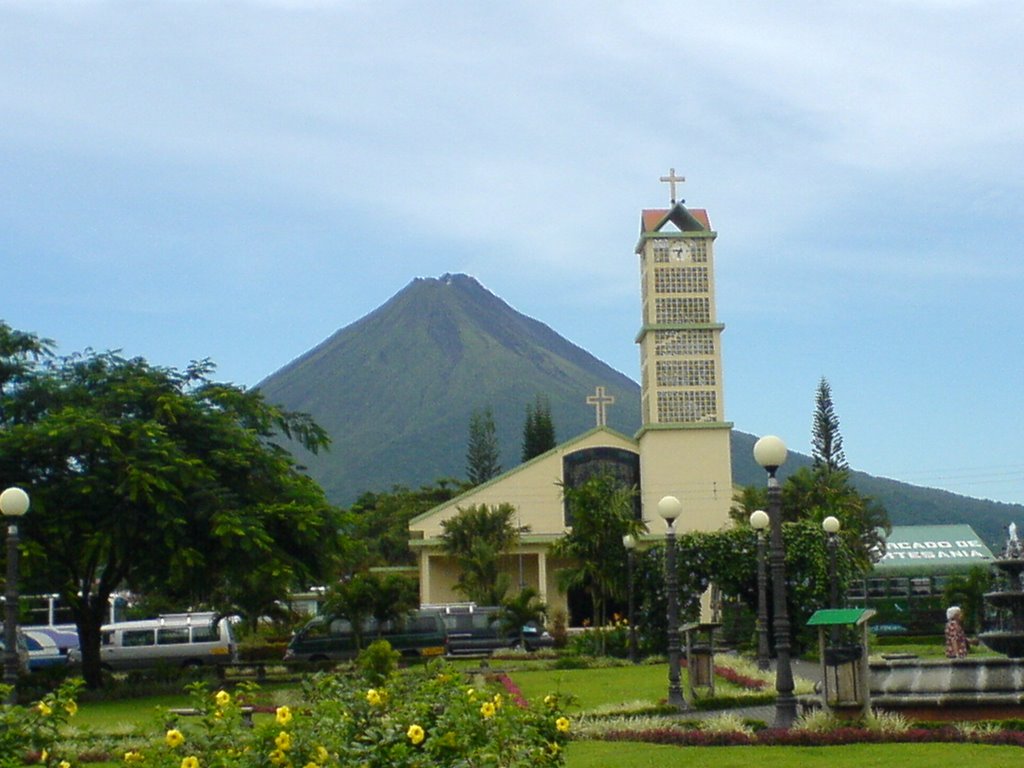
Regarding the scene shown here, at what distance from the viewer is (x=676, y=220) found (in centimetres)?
5228

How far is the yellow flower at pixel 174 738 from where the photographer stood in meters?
6.34

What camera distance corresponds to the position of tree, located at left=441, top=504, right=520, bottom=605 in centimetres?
4647

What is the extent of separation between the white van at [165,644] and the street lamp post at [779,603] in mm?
21162

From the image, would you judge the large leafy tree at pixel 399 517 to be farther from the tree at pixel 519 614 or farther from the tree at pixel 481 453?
the tree at pixel 519 614

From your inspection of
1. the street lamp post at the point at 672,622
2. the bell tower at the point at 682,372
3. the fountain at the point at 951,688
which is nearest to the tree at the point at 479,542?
the bell tower at the point at 682,372

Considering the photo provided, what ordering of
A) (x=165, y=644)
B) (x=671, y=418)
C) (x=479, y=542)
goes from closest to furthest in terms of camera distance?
(x=165, y=644)
(x=479, y=542)
(x=671, y=418)

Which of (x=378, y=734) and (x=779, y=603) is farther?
(x=779, y=603)

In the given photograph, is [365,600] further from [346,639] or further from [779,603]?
[779,603]

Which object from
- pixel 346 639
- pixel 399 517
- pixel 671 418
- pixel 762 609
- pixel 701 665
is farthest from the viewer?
pixel 399 517

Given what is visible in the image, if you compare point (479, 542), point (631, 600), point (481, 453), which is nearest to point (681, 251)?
point (479, 542)

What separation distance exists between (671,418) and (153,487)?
3127 cm

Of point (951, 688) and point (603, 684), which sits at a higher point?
point (951, 688)

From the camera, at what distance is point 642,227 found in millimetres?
52562

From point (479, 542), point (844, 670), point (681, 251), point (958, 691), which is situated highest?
point (681, 251)
